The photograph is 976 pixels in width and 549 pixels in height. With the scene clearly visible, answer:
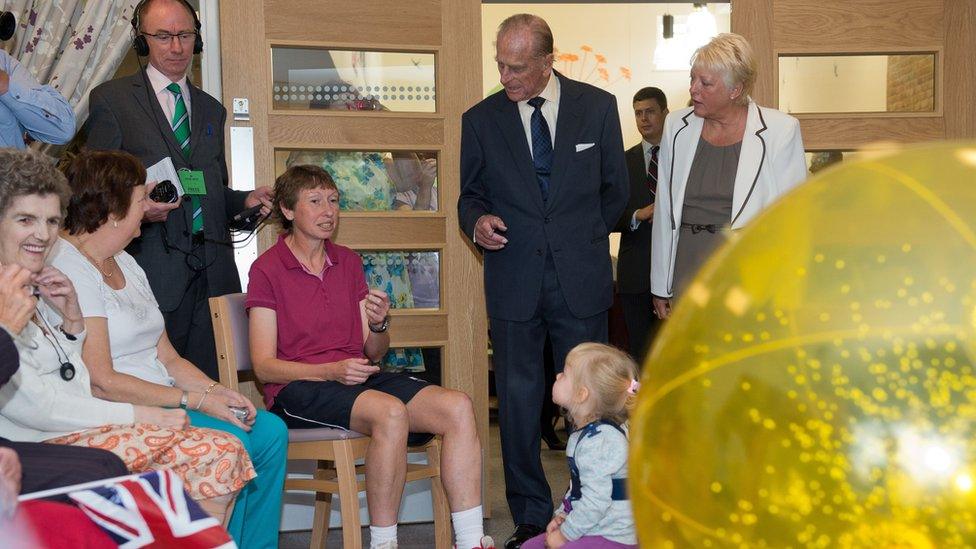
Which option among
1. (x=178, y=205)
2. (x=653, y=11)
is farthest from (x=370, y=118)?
(x=653, y=11)

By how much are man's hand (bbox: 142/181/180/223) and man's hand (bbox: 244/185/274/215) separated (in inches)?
10.4

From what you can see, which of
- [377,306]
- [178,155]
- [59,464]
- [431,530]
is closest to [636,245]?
[431,530]

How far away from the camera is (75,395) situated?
2102 mm

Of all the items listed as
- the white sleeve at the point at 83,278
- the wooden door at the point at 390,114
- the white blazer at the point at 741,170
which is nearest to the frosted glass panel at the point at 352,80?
the wooden door at the point at 390,114

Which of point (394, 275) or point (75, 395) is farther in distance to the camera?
point (394, 275)

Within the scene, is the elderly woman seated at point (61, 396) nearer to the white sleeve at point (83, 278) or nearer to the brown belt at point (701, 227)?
the white sleeve at point (83, 278)

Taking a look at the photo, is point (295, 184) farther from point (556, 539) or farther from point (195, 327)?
point (556, 539)

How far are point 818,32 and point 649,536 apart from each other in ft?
10.1

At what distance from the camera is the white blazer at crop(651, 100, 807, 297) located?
2830 mm

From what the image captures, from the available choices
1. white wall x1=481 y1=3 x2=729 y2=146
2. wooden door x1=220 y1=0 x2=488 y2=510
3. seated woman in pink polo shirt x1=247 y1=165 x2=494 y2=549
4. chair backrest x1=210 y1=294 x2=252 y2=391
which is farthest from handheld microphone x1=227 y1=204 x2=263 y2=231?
white wall x1=481 y1=3 x2=729 y2=146

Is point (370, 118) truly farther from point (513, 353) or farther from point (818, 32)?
point (818, 32)

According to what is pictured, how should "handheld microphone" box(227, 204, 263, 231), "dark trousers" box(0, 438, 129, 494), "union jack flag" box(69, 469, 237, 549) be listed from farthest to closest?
"handheld microphone" box(227, 204, 263, 231) < "dark trousers" box(0, 438, 129, 494) < "union jack flag" box(69, 469, 237, 549)

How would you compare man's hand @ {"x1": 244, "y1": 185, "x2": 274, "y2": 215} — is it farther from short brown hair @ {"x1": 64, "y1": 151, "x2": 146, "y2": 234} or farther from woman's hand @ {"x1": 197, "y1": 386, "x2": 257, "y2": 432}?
woman's hand @ {"x1": 197, "y1": 386, "x2": 257, "y2": 432}

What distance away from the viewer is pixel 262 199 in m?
3.15
